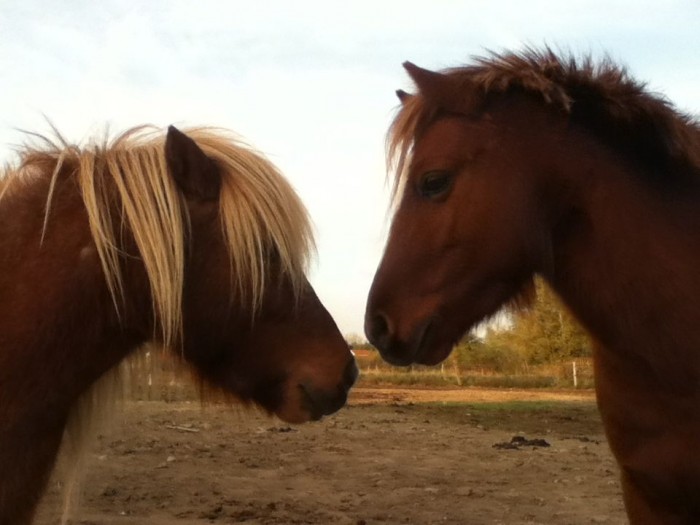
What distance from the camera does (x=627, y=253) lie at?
113 inches

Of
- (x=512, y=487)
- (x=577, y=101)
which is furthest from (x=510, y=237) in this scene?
(x=512, y=487)

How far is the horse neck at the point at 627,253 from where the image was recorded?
2.85 metres

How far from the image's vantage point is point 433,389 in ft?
95.2

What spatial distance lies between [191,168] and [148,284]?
42 cm

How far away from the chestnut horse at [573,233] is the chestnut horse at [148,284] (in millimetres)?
400

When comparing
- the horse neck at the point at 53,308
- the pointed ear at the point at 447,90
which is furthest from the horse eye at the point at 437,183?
the horse neck at the point at 53,308

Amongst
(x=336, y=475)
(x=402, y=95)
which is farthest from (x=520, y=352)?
(x=402, y=95)

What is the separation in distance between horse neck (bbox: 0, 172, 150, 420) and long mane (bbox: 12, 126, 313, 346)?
0.05m

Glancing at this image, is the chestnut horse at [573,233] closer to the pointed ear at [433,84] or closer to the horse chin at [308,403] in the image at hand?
the pointed ear at [433,84]

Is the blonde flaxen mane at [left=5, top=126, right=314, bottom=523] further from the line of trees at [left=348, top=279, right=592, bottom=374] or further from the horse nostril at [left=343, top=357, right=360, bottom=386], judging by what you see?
the line of trees at [left=348, top=279, right=592, bottom=374]

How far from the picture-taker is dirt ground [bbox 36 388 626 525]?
6.21 m

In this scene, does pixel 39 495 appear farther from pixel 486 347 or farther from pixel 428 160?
pixel 486 347

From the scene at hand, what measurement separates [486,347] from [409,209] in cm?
3521

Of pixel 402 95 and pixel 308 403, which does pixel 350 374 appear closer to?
pixel 308 403
